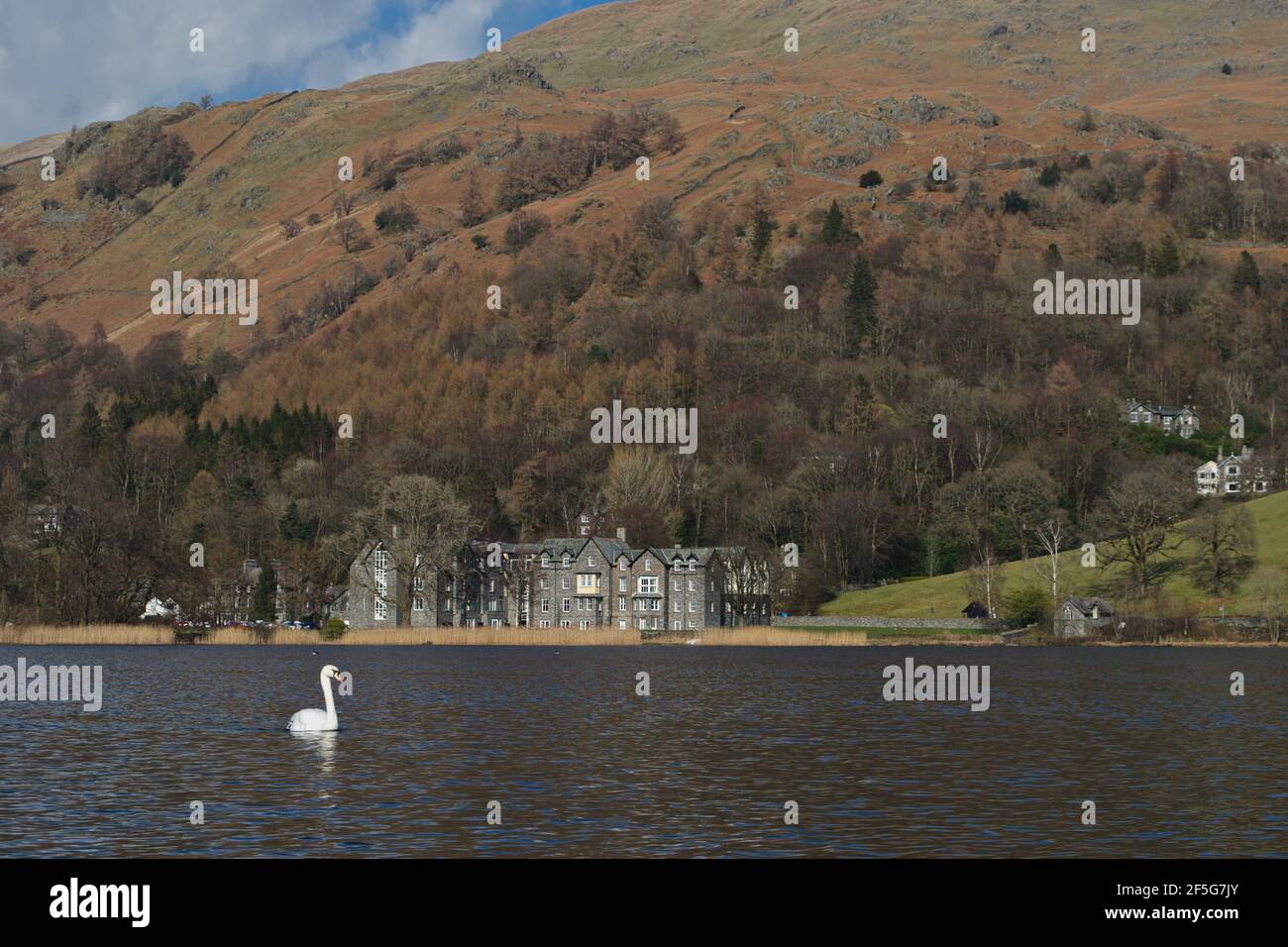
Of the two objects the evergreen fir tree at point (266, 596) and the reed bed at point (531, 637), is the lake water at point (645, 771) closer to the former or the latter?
the reed bed at point (531, 637)

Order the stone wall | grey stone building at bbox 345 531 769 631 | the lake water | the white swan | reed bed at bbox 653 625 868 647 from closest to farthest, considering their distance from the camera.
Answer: the lake water < the white swan < reed bed at bbox 653 625 868 647 < the stone wall < grey stone building at bbox 345 531 769 631

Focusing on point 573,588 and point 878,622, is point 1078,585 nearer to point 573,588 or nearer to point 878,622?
point 878,622

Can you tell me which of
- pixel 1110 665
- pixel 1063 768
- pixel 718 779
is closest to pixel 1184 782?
pixel 1063 768

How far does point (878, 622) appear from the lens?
152625 mm

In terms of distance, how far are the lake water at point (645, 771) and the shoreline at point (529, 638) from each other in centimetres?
4975

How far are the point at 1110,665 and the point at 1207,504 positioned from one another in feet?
200

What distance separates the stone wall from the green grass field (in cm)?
217

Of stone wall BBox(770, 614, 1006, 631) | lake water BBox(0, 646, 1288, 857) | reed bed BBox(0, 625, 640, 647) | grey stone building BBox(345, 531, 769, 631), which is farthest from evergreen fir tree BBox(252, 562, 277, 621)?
lake water BBox(0, 646, 1288, 857)

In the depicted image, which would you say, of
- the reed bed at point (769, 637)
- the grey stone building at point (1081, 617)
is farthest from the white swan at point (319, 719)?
the grey stone building at point (1081, 617)

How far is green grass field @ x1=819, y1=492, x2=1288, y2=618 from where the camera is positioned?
144 m

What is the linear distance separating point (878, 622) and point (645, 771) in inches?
4311

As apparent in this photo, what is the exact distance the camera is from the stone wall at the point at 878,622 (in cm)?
14675

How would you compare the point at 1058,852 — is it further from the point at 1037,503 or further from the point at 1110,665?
the point at 1037,503

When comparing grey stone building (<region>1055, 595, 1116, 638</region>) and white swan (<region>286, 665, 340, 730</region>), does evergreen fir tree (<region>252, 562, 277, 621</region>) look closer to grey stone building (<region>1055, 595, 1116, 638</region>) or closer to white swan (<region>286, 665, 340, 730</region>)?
grey stone building (<region>1055, 595, 1116, 638</region>)
